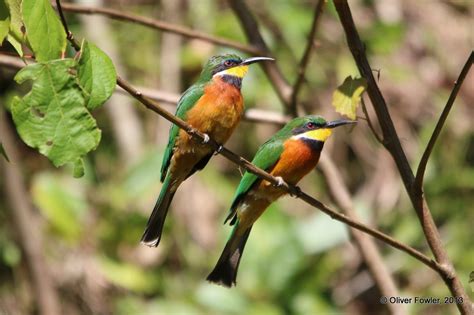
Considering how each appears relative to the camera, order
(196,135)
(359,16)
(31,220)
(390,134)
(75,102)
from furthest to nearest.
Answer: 1. (359,16)
2. (31,220)
3. (196,135)
4. (390,134)
5. (75,102)

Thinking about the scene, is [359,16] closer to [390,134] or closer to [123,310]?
[123,310]

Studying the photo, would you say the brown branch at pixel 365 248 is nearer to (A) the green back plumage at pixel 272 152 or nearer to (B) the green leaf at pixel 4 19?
(A) the green back plumage at pixel 272 152

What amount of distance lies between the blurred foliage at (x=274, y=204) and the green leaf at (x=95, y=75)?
2386mm

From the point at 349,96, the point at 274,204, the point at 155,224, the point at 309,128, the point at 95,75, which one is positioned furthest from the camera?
the point at 274,204

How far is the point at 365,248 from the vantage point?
2688 mm

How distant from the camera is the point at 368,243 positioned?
2.72 metres

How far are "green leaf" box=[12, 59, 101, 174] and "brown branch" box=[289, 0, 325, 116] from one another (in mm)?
1094

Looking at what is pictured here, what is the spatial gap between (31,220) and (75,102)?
2.44 m

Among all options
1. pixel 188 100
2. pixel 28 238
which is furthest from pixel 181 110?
pixel 28 238

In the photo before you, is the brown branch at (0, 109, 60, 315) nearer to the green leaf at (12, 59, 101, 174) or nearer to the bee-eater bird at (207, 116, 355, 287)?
the bee-eater bird at (207, 116, 355, 287)

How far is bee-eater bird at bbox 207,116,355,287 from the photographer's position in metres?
2.49

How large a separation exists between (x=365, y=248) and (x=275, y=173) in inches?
16.7

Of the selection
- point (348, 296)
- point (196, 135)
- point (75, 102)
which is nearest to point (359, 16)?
point (348, 296)

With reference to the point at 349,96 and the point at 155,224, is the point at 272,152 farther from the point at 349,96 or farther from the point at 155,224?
the point at 349,96
